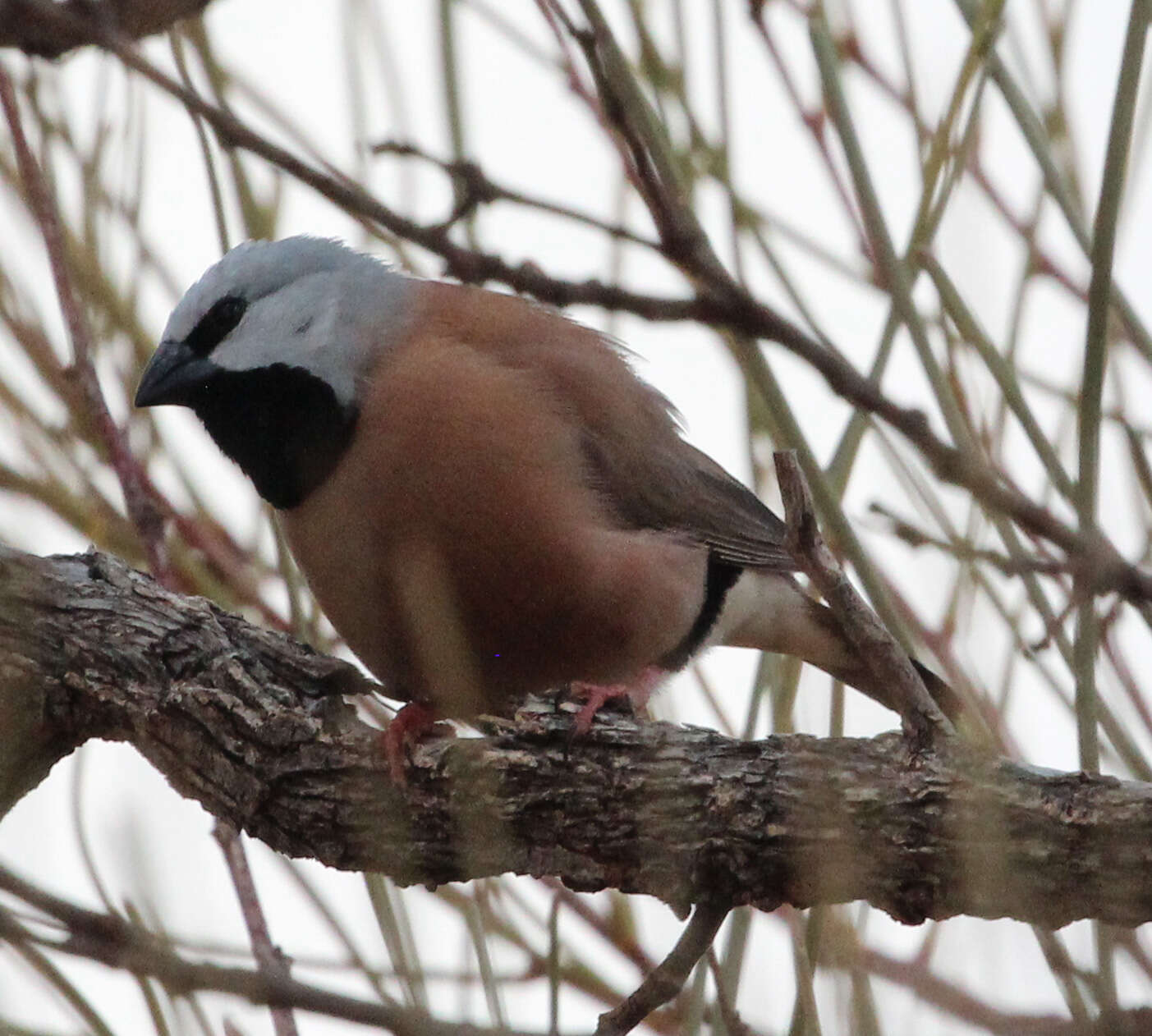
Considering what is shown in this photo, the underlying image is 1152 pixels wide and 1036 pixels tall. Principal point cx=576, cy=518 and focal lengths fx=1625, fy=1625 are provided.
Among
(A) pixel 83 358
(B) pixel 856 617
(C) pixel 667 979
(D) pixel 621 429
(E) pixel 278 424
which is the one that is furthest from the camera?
(D) pixel 621 429

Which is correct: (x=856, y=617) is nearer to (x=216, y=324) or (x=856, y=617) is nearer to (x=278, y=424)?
(x=278, y=424)

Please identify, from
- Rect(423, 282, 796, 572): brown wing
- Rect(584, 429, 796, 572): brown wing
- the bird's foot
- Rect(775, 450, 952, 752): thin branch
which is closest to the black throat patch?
Rect(423, 282, 796, 572): brown wing

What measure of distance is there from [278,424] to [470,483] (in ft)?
1.81

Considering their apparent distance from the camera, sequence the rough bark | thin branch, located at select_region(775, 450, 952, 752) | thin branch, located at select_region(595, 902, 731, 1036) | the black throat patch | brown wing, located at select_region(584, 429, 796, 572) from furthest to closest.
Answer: brown wing, located at select_region(584, 429, 796, 572)
the black throat patch
the rough bark
thin branch, located at select_region(595, 902, 731, 1036)
thin branch, located at select_region(775, 450, 952, 752)

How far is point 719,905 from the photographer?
2.47m

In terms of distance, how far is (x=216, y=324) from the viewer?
3.55 metres

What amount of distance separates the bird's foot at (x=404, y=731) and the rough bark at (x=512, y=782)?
2 centimetres

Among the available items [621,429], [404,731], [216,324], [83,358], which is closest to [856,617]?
[404,731]

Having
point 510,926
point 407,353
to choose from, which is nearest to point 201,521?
point 407,353

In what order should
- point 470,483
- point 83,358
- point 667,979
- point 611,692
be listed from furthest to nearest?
point 470,483
point 611,692
point 83,358
point 667,979

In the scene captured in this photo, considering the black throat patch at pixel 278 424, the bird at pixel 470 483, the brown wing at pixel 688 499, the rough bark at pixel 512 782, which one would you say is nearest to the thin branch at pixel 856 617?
the rough bark at pixel 512 782

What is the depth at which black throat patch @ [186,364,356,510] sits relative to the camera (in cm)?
340

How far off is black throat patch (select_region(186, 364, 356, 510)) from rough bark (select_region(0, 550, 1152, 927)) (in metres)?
0.60

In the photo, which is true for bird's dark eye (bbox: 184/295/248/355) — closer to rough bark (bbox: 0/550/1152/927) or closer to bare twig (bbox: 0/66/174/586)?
bare twig (bbox: 0/66/174/586)
